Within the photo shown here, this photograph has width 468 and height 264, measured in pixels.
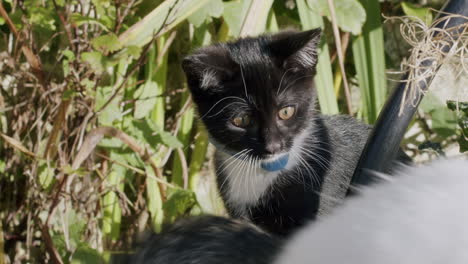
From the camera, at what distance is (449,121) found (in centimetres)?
214

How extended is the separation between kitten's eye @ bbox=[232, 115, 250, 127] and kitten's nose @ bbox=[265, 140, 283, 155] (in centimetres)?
8

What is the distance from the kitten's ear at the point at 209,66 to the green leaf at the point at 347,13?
1.68ft

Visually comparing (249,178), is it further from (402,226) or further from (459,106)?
(402,226)

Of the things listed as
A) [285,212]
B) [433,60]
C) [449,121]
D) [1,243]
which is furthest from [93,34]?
[433,60]

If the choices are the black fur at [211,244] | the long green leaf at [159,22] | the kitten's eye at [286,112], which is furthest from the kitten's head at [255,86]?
the black fur at [211,244]

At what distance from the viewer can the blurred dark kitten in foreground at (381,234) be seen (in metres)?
0.49

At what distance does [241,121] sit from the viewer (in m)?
1.64

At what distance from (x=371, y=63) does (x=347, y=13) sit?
0.20 m

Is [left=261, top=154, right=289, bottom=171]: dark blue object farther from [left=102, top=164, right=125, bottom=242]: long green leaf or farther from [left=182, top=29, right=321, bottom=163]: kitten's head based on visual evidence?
[left=102, top=164, right=125, bottom=242]: long green leaf

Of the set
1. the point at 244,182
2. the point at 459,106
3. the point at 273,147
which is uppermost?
the point at 459,106

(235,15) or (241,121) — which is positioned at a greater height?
(235,15)

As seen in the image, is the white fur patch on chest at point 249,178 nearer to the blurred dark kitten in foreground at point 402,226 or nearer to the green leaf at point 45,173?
the green leaf at point 45,173

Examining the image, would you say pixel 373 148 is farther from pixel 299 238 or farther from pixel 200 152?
pixel 200 152

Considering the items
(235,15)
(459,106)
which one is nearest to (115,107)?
(235,15)
